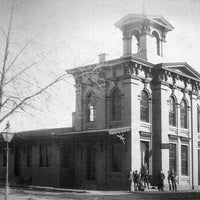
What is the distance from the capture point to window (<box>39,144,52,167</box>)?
3012 cm

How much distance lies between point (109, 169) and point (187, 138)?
6.69m

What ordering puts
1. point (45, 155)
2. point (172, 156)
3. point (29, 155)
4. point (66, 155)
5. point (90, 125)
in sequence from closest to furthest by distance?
point (172, 156) < point (90, 125) < point (66, 155) < point (45, 155) < point (29, 155)

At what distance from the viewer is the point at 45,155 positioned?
1200 inches

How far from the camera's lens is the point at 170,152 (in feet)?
92.9

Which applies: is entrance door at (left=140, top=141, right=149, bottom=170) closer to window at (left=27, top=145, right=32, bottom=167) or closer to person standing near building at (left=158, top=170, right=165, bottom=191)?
person standing near building at (left=158, top=170, right=165, bottom=191)

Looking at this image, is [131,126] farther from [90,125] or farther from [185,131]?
[185,131]

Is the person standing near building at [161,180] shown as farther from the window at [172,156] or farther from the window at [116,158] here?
the window at [172,156]

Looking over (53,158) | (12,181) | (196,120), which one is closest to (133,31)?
(196,120)

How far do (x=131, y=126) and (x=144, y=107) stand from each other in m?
2.22

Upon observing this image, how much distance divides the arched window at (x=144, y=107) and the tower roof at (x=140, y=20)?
501 centimetres

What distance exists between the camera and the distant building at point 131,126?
85.5 ft

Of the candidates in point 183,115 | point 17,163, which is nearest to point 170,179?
point 183,115

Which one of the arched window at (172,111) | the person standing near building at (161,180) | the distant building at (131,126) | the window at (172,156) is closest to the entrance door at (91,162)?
the distant building at (131,126)

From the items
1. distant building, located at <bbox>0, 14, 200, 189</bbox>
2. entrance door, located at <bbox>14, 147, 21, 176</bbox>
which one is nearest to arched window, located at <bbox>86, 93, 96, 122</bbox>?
distant building, located at <bbox>0, 14, 200, 189</bbox>
